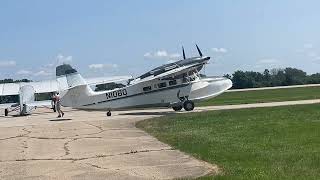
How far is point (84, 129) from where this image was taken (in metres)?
21.9

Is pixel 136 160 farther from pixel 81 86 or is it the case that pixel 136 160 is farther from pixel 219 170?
pixel 81 86

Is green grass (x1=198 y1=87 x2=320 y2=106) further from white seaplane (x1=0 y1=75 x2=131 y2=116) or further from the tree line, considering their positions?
the tree line

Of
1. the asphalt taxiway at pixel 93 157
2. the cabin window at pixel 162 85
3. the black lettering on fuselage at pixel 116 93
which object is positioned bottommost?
the asphalt taxiway at pixel 93 157

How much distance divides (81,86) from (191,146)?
1890 centimetres

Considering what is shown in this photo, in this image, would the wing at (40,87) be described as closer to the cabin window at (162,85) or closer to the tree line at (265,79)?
the cabin window at (162,85)

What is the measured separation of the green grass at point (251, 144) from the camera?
10.4 metres

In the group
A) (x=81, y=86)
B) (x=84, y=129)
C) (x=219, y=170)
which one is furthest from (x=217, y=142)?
(x=81, y=86)

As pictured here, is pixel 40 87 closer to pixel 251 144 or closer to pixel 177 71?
pixel 177 71

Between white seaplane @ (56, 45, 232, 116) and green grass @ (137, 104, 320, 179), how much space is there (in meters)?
9.49

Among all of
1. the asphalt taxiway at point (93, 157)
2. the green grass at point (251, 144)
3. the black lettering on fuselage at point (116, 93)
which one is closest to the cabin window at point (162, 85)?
the black lettering on fuselage at point (116, 93)

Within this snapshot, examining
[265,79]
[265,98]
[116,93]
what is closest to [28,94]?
[116,93]

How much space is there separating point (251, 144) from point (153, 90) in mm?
19326

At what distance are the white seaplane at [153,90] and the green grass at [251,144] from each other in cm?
949

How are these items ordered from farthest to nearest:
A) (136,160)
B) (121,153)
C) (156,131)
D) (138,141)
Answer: (156,131) < (138,141) < (121,153) < (136,160)
